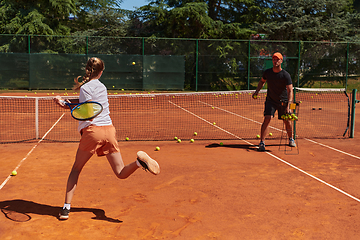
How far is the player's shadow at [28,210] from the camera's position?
3768 mm

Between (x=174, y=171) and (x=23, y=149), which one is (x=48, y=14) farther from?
(x=174, y=171)

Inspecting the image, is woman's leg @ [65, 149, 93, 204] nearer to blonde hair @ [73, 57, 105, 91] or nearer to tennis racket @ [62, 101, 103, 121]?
tennis racket @ [62, 101, 103, 121]

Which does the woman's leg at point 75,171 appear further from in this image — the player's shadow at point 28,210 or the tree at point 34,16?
the tree at point 34,16

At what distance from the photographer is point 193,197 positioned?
14.5ft

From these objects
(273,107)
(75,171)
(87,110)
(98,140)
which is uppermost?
(87,110)

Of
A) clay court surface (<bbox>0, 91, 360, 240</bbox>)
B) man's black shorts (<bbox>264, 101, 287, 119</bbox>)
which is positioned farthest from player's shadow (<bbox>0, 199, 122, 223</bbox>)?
man's black shorts (<bbox>264, 101, 287, 119</bbox>)

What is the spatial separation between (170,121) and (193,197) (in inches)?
255

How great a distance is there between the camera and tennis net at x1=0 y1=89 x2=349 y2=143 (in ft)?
28.1

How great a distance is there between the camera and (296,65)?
21578mm

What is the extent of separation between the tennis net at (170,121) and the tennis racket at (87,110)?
4.59 metres

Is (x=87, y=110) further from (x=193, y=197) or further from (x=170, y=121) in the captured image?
(x=170, y=121)

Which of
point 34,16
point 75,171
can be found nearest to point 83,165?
point 75,171

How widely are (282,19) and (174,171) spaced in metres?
23.9

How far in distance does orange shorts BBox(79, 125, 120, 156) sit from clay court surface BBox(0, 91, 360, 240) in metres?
0.73
